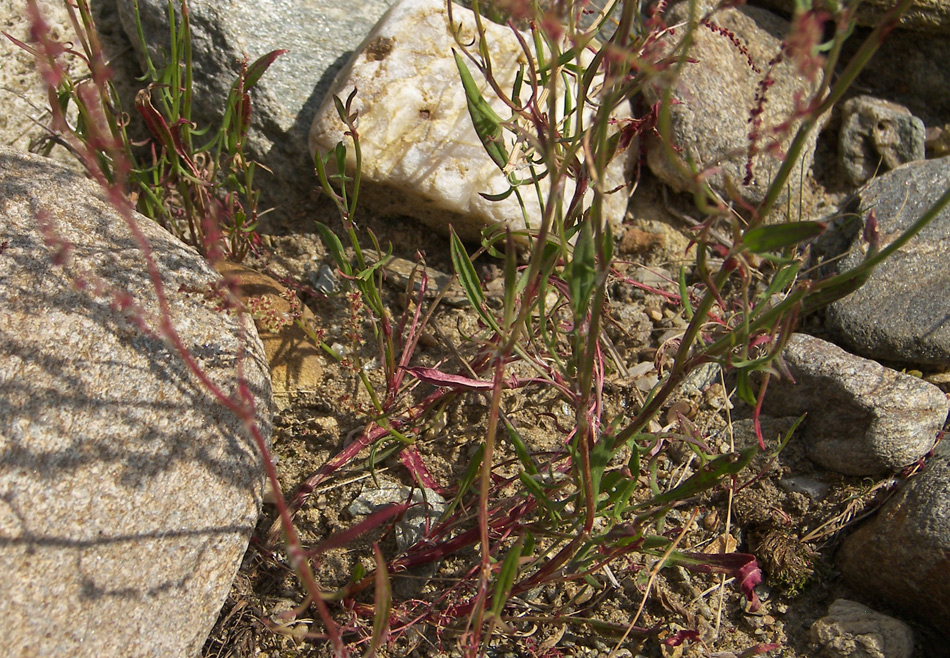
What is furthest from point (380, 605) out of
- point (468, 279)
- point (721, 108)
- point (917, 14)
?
point (917, 14)

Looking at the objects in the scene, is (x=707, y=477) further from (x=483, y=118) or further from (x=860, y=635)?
(x=483, y=118)

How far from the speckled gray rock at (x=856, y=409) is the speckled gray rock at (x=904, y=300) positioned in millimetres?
153

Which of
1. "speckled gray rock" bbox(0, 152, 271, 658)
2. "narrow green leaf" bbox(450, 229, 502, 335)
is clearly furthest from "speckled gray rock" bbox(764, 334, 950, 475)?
"speckled gray rock" bbox(0, 152, 271, 658)

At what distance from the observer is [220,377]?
183 centimetres

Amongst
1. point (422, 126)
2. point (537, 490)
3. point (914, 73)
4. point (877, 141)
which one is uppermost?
point (914, 73)

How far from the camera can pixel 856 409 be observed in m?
2.13

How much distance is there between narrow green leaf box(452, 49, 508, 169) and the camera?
5.58 feet

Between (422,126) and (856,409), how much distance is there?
5.30 feet

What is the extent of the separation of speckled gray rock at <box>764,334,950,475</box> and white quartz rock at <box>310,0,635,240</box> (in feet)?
3.17

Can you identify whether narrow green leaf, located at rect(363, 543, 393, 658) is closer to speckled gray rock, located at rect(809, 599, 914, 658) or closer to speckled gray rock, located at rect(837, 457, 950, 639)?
speckled gray rock, located at rect(809, 599, 914, 658)

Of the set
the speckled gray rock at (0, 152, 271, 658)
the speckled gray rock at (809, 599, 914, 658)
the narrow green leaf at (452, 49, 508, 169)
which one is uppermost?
the narrow green leaf at (452, 49, 508, 169)

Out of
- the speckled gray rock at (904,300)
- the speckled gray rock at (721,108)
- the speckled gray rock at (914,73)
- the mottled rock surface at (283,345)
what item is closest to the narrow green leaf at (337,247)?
the mottled rock surface at (283,345)

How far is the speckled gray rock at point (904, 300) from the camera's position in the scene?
230 centimetres

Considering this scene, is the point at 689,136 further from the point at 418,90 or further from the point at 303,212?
the point at 303,212
